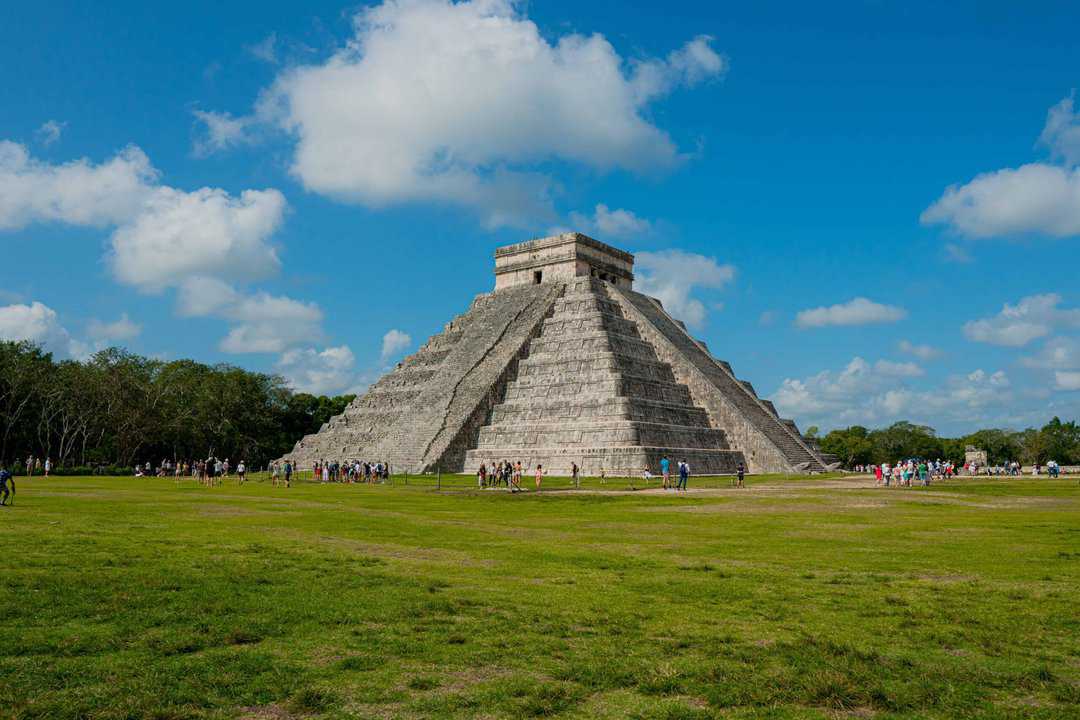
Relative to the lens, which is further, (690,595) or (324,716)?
(690,595)

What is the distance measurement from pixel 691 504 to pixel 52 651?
654 inches

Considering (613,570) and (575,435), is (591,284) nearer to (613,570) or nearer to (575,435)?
(575,435)

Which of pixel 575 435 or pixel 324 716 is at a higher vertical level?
pixel 575 435

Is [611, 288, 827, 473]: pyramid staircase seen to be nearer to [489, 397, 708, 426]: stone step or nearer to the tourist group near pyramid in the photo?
the tourist group near pyramid

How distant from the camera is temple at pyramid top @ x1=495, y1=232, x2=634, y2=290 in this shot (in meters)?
47.8

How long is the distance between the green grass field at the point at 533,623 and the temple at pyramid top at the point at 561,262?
3491 centimetres

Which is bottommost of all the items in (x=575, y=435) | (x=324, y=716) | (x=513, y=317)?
(x=324, y=716)

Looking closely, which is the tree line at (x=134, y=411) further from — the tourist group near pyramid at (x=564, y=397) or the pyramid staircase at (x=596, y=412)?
the pyramid staircase at (x=596, y=412)

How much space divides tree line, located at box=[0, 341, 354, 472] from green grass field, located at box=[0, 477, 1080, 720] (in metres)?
39.4

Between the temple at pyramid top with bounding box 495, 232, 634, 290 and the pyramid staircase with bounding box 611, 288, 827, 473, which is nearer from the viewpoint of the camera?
the pyramid staircase with bounding box 611, 288, 827, 473

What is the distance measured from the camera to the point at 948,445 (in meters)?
92.3

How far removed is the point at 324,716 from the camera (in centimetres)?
484

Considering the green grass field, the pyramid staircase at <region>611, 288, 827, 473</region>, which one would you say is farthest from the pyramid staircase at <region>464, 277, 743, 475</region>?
the green grass field

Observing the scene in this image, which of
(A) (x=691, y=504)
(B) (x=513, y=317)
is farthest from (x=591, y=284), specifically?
(A) (x=691, y=504)
